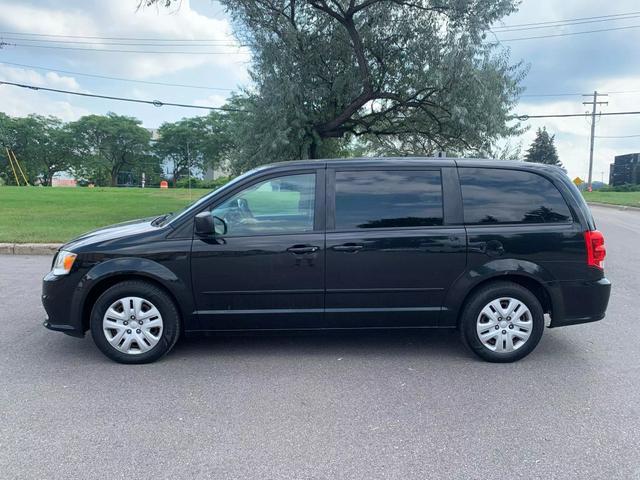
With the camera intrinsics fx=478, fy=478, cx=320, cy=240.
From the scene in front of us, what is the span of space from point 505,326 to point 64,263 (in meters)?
3.88

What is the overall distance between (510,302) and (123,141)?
69554mm

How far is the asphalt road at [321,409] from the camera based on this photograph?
273 centimetres

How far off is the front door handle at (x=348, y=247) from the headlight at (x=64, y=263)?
224 cm

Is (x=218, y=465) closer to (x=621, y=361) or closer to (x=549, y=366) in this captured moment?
(x=549, y=366)

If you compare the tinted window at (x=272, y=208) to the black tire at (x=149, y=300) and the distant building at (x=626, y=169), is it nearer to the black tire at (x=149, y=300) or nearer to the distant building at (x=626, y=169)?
the black tire at (x=149, y=300)

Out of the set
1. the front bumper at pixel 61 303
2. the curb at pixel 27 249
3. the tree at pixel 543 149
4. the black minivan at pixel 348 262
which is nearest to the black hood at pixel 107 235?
the black minivan at pixel 348 262

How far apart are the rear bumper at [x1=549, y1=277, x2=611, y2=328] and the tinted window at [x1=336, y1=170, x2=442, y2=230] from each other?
1329mm

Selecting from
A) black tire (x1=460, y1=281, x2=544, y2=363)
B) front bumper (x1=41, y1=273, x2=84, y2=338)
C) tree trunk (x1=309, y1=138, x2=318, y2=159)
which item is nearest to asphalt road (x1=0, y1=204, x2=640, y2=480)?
black tire (x1=460, y1=281, x2=544, y2=363)

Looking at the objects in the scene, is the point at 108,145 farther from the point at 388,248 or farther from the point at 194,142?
the point at 388,248

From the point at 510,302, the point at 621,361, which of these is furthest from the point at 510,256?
the point at 621,361

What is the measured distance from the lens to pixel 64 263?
4.12m

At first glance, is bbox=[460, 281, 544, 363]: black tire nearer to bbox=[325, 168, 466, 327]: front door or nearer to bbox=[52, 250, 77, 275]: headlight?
bbox=[325, 168, 466, 327]: front door

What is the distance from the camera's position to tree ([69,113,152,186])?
6431cm

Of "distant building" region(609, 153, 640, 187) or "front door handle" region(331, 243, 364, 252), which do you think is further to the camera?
"distant building" region(609, 153, 640, 187)
